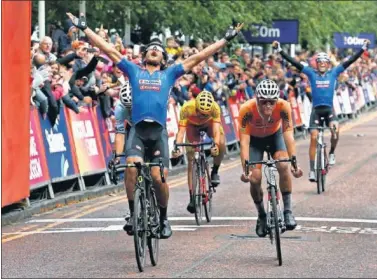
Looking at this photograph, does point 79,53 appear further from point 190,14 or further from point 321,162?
point 190,14

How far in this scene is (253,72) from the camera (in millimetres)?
32281

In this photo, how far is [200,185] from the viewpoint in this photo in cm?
1680

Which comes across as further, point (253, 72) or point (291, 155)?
point (253, 72)

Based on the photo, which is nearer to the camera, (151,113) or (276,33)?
(151,113)

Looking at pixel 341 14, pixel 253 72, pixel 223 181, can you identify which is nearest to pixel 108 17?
pixel 253 72

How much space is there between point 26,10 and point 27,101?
1.27 metres

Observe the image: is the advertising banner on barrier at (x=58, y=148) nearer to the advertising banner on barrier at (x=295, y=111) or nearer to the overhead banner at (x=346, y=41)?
the advertising banner on barrier at (x=295, y=111)

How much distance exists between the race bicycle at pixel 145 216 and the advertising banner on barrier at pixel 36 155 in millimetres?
5297

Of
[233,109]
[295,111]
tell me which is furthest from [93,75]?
[295,111]

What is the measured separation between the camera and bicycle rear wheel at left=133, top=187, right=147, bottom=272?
1214 cm

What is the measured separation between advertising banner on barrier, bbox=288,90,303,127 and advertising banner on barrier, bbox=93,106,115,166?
15.2 metres

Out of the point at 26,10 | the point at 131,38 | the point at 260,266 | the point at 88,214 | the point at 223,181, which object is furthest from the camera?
the point at 131,38

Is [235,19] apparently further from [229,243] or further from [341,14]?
[229,243]

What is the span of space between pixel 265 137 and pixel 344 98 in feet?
105
